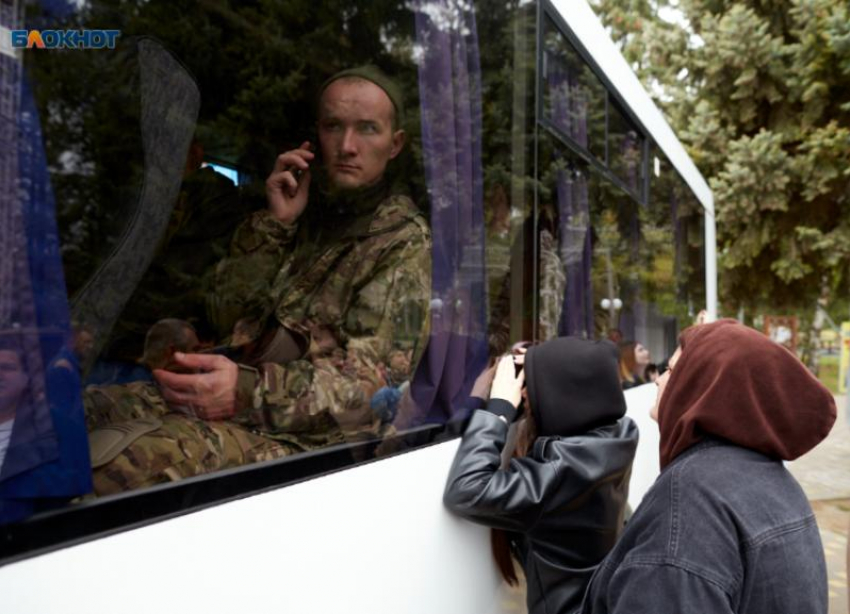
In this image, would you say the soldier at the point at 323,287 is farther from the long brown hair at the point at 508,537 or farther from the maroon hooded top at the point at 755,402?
the maroon hooded top at the point at 755,402

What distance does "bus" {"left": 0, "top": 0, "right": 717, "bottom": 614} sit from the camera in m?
1.23

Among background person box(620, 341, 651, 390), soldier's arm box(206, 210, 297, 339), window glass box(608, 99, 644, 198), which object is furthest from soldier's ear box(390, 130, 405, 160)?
background person box(620, 341, 651, 390)

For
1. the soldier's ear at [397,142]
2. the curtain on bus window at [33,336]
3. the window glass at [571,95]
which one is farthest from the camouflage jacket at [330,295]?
the window glass at [571,95]

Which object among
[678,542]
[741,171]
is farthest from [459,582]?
[741,171]

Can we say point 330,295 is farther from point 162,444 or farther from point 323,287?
point 162,444

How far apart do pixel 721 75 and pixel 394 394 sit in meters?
12.7

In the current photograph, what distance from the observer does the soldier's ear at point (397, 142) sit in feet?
7.33

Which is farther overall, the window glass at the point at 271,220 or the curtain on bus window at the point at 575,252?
the curtain on bus window at the point at 575,252

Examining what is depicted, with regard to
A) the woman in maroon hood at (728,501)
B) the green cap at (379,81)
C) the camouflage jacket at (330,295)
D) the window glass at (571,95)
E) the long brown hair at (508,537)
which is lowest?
the long brown hair at (508,537)

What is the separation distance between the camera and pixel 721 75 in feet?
43.0

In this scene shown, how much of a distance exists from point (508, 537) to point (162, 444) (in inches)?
52.8

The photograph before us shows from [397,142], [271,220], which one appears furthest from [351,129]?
[271,220]

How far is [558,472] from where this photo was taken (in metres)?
2.16

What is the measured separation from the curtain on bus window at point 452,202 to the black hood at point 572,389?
0.84ft
